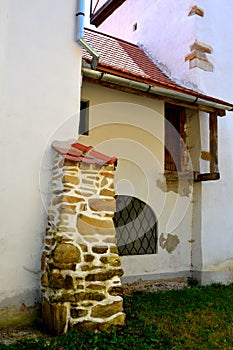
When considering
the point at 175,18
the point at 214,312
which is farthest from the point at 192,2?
the point at 214,312

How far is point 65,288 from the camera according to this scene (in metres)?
3.28

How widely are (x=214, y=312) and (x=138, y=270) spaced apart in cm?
170

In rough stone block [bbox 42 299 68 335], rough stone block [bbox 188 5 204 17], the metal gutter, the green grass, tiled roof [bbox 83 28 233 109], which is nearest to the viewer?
the green grass

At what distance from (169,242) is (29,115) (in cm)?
360

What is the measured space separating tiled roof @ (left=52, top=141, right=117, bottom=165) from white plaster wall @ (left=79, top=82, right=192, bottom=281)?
5.15 ft

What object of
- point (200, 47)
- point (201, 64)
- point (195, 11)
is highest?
point (195, 11)

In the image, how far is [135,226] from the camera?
610 centimetres

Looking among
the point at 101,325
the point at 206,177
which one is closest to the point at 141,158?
the point at 206,177

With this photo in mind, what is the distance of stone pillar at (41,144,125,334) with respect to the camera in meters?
3.28

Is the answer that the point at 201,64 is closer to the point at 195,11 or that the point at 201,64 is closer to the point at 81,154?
the point at 195,11

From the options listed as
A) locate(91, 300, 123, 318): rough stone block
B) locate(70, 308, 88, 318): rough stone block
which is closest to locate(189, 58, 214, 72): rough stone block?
locate(91, 300, 123, 318): rough stone block

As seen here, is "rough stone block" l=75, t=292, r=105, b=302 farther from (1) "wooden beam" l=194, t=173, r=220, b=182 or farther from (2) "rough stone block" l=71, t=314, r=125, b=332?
(1) "wooden beam" l=194, t=173, r=220, b=182

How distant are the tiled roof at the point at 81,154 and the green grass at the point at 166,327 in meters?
1.82

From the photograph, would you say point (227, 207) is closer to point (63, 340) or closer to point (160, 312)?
point (160, 312)
